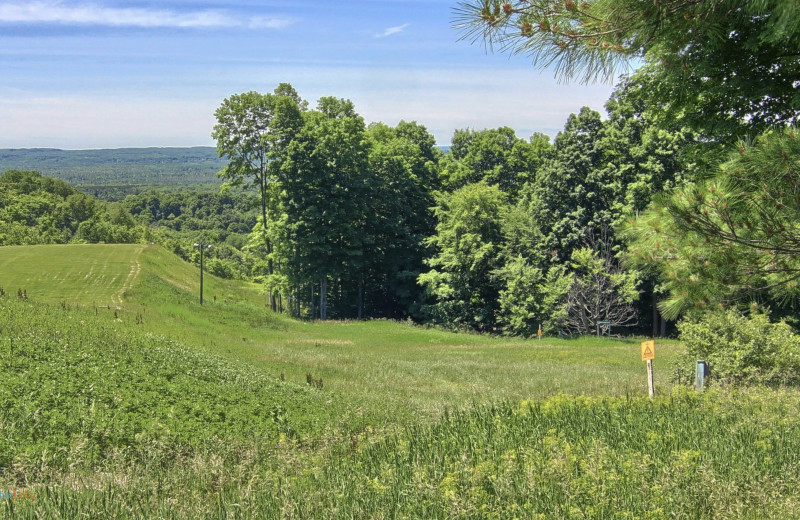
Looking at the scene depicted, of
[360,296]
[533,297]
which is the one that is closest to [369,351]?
[533,297]

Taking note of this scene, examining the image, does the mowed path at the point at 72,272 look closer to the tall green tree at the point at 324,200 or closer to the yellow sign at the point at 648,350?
the tall green tree at the point at 324,200

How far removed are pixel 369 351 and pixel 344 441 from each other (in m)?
17.7

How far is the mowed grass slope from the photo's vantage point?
570 inches

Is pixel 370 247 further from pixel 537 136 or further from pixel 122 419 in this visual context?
pixel 122 419

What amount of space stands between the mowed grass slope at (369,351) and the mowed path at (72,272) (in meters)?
0.13

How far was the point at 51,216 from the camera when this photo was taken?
9869 centimetres

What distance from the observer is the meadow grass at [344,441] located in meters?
5.12

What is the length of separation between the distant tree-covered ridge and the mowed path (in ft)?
129

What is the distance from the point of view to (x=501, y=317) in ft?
131

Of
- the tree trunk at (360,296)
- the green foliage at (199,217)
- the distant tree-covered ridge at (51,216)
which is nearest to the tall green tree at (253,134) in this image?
the tree trunk at (360,296)

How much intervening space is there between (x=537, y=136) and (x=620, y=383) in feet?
135

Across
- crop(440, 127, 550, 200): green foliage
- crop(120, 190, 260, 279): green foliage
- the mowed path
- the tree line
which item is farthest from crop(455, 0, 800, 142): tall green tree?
crop(120, 190, 260, 279): green foliage

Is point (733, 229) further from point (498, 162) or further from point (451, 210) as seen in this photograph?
point (498, 162)

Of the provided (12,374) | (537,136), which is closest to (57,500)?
(12,374)
